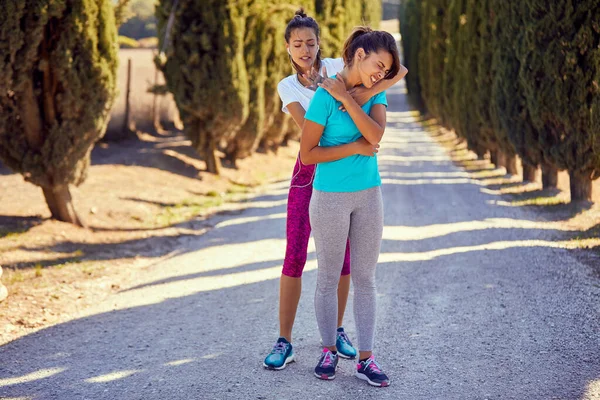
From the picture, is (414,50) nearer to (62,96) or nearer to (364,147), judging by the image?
(62,96)

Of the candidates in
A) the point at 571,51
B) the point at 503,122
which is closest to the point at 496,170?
the point at 503,122

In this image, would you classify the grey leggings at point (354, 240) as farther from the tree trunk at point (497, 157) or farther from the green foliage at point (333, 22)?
the green foliage at point (333, 22)

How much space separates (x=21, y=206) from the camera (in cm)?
920

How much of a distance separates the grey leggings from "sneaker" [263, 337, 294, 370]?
44 centimetres

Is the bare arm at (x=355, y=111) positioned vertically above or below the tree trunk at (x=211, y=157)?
above

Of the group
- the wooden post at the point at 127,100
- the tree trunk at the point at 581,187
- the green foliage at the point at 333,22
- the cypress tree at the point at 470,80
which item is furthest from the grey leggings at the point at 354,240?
the green foliage at the point at 333,22

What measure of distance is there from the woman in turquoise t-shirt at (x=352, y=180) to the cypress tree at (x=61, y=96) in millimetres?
5095

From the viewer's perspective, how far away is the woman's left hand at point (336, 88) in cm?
370

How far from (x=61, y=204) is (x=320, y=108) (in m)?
5.77

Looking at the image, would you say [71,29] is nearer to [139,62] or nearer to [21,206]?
[21,206]

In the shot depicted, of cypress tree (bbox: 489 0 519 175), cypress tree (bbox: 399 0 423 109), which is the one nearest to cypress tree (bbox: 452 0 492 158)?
cypress tree (bbox: 489 0 519 175)

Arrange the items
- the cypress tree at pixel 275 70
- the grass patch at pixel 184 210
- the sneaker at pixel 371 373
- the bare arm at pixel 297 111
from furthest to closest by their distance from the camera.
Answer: the cypress tree at pixel 275 70 < the grass patch at pixel 184 210 < the bare arm at pixel 297 111 < the sneaker at pixel 371 373

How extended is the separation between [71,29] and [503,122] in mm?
7014

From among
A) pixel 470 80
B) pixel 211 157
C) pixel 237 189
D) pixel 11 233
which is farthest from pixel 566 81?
pixel 470 80
